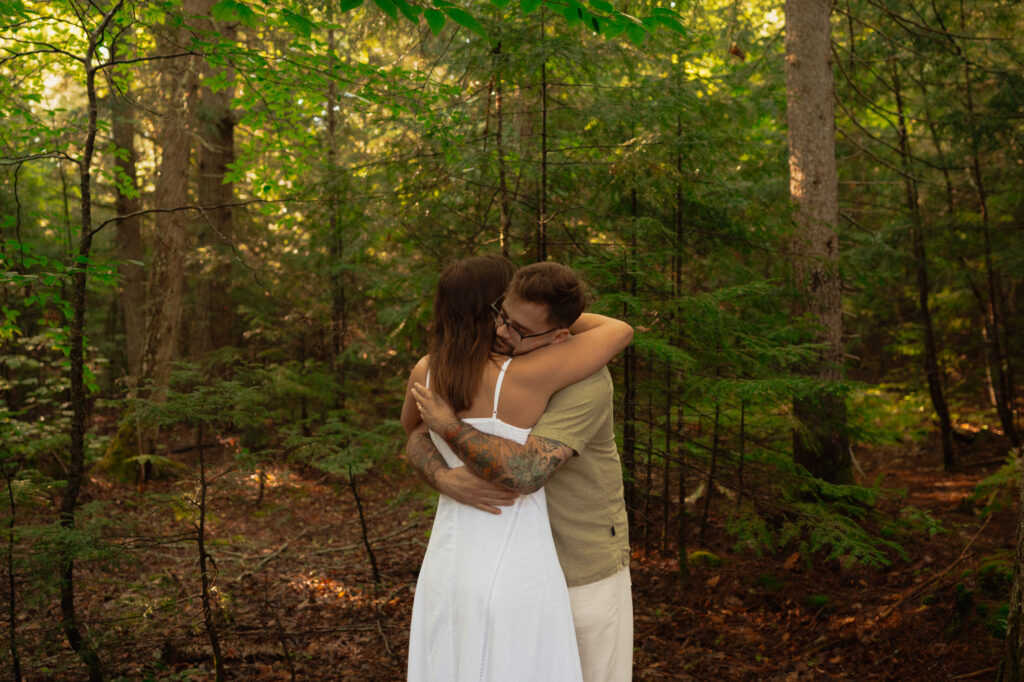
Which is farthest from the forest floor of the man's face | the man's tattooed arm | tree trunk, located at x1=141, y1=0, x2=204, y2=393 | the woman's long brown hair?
tree trunk, located at x1=141, y1=0, x2=204, y2=393

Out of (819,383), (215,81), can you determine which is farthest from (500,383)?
(215,81)

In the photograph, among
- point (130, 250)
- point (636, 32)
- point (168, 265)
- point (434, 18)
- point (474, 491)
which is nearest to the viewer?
point (474, 491)

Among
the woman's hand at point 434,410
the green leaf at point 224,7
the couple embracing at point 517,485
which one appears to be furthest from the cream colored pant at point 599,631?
the green leaf at point 224,7

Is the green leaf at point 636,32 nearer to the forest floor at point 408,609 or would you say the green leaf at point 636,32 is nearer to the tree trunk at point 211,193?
the forest floor at point 408,609

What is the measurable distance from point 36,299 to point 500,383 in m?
3.54

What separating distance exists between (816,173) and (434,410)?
560cm

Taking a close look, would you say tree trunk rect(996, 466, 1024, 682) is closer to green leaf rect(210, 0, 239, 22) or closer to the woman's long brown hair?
the woman's long brown hair

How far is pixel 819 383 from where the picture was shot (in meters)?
4.19

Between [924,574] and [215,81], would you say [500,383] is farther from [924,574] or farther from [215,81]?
[215,81]

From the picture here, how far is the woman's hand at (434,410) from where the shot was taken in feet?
7.09

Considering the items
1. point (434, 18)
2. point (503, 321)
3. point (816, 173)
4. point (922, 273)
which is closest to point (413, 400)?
point (503, 321)

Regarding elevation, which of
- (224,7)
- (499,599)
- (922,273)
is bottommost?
(499,599)

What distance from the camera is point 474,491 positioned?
2.16m

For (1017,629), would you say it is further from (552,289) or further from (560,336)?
(552,289)
